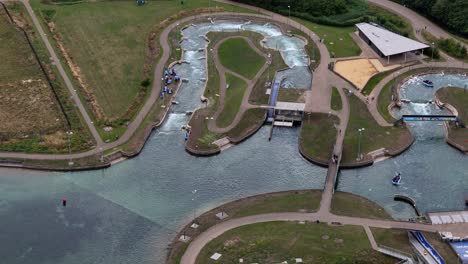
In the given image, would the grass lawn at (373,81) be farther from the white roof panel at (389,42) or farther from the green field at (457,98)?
the green field at (457,98)

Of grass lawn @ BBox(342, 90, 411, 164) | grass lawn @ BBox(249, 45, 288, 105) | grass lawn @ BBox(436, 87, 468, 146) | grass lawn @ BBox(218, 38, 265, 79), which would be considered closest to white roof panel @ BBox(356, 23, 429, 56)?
grass lawn @ BBox(436, 87, 468, 146)

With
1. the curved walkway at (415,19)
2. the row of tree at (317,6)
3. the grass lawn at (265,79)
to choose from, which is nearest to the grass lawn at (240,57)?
the grass lawn at (265,79)

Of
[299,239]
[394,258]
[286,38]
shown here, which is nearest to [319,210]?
[299,239]

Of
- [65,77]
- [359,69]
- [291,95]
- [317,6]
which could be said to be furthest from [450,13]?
[65,77]

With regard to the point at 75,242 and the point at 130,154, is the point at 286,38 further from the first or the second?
the point at 75,242

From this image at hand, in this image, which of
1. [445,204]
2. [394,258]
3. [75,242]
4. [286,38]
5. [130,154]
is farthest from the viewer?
[286,38]

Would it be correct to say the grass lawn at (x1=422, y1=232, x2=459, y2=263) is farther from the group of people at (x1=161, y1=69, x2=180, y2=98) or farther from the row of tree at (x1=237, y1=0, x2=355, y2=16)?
the row of tree at (x1=237, y1=0, x2=355, y2=16)

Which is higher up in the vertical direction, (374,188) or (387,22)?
(387,22)

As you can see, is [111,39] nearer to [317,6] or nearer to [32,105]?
[32,105]
